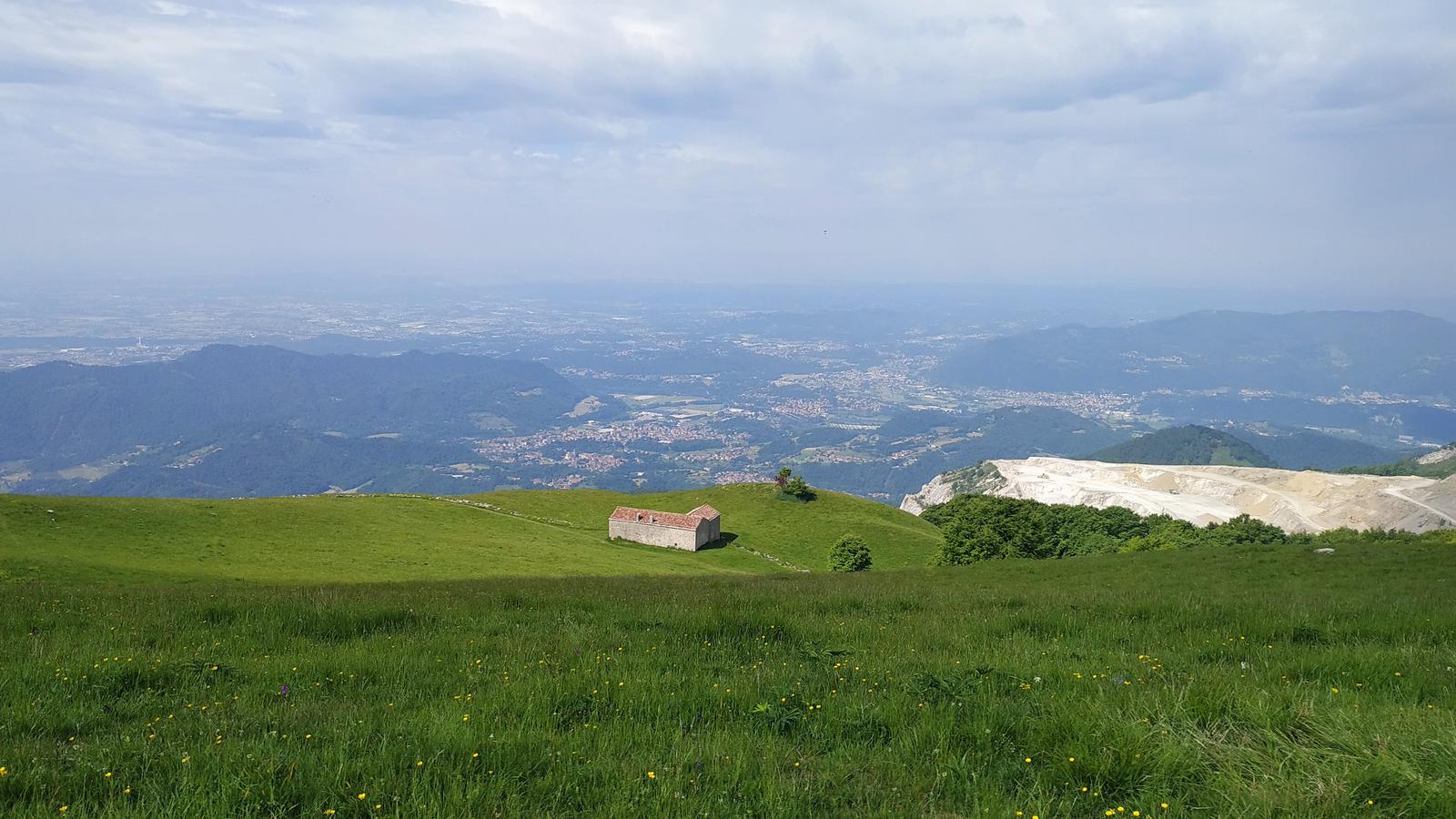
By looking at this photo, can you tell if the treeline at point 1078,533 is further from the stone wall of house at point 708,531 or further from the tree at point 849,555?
the stone wall of house at point 708,531

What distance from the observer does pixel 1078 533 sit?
7419 centimetres

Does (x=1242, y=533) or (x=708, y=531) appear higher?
(x=1242, y=533)

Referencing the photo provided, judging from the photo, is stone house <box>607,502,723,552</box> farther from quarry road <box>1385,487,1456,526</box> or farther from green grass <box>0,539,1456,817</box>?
quarry road <box>1385,487,1456,526</box>

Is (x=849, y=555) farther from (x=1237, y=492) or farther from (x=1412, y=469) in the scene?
(x=1412, y=469)

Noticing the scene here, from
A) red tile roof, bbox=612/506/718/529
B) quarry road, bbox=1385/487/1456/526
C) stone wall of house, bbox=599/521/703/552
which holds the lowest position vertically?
quarry road, bbox=1385/487/1456/526

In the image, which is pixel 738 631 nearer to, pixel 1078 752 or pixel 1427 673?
pixel 1078 752

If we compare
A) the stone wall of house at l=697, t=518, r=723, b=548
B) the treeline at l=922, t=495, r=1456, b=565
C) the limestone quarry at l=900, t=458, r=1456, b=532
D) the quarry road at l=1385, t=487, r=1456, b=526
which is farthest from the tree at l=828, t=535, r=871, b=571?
the quarry road at l=1385, t=487, r=1456, b=526

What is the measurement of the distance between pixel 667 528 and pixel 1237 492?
4168 inches

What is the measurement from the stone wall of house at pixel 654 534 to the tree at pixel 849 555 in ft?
44.1

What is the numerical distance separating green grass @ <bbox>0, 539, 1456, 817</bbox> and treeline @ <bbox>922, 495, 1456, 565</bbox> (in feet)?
139

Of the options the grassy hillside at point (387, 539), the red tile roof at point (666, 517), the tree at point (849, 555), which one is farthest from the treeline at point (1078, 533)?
the red tile roof at point (666, 517)

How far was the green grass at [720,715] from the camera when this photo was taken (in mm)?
4438

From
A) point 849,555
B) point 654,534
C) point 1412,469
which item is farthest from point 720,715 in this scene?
point 1412,469

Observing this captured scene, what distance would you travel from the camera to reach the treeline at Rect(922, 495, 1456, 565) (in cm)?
4925
